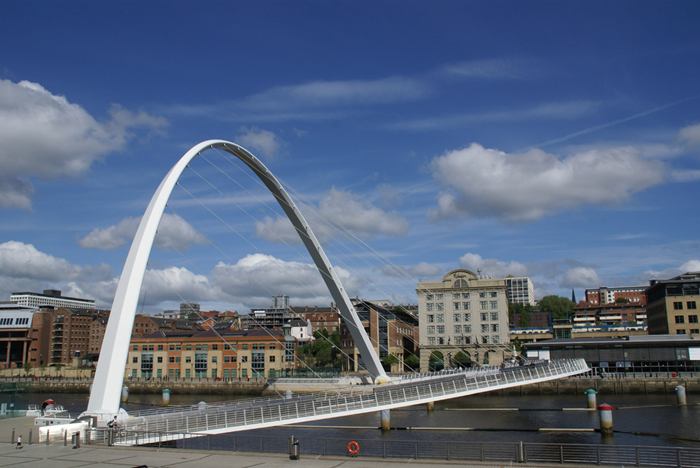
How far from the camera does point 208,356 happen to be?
99875 mm

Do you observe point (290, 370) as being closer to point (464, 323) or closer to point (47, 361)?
point (464, 323)

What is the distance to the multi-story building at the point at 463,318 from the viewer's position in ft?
319

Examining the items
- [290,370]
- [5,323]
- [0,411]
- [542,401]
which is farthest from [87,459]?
[5,323]

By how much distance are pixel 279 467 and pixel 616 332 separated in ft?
351

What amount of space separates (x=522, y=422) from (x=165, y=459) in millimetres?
33276

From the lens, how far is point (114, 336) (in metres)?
29.2

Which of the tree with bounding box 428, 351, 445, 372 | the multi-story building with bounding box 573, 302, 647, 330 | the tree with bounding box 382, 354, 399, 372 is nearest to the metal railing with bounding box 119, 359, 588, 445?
the tree with bounding box 428, 351, 445, 372

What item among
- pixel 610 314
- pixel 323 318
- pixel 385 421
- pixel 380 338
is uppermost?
pixel 323 318

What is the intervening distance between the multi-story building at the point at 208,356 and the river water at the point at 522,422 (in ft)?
128

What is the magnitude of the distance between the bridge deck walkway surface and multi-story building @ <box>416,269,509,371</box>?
3016 inches

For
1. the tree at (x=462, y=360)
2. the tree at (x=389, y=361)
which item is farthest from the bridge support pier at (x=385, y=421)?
the tree at (x=389, y=361)

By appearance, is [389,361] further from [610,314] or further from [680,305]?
[610,314]

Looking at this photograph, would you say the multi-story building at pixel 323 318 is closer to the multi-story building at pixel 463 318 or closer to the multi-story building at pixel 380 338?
the multi-story building at pixel 380 338

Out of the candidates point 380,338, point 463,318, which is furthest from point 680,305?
point 380,338
